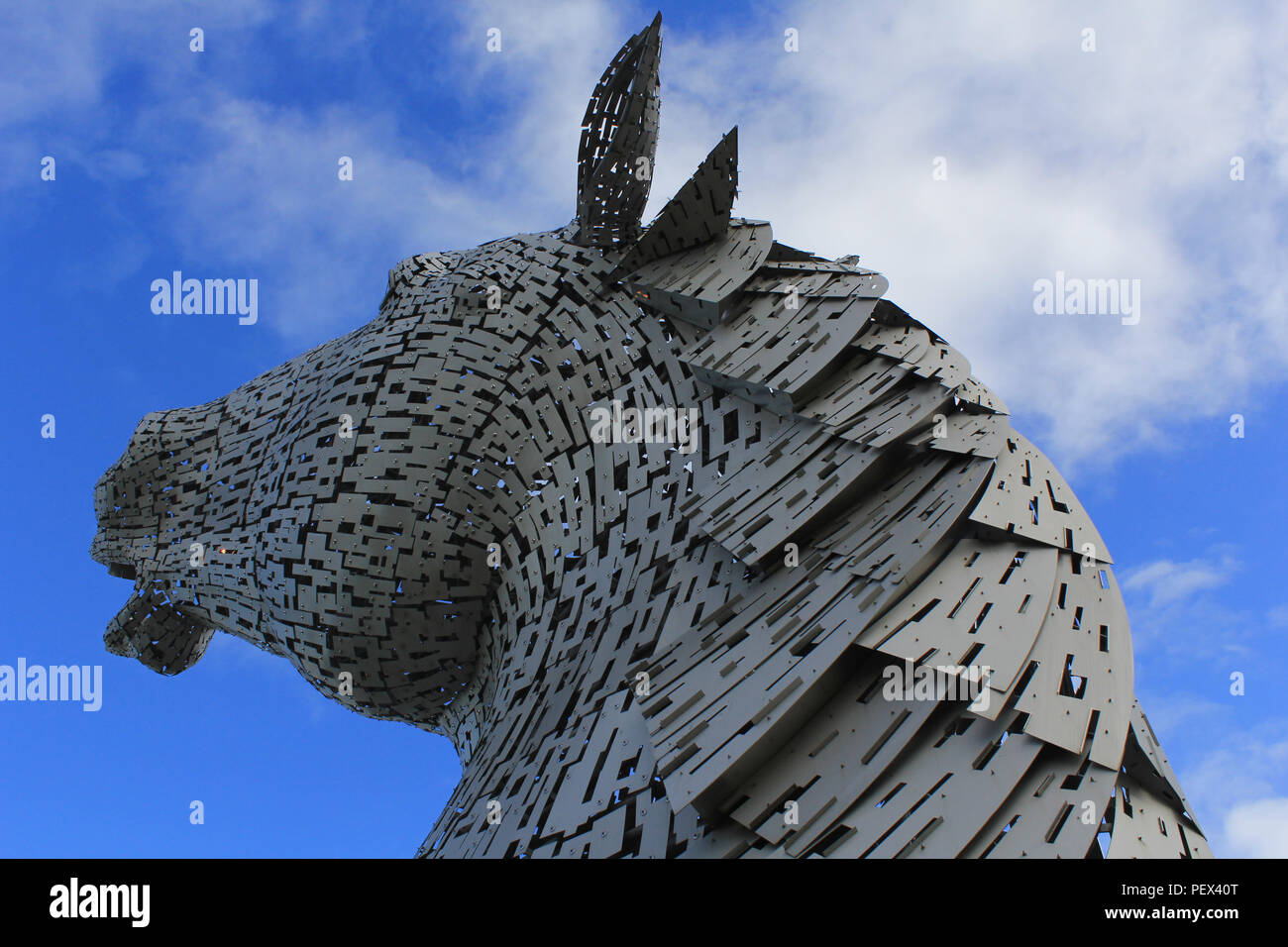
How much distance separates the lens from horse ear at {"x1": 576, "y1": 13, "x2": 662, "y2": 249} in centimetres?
782

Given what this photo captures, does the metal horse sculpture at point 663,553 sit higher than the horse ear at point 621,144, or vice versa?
the horse ear at point 621,144

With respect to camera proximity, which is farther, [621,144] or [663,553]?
[621,144]

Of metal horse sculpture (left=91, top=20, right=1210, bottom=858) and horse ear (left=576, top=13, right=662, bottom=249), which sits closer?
metal horse sculpture (left=91, top=20, right=1210, bottom=858)

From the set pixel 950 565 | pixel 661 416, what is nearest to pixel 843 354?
pixel 661 416

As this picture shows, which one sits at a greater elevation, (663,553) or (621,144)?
(621,144)

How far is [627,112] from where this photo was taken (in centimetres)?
784

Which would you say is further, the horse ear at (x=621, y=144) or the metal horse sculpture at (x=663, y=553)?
the horse ear at (x=621, y=144)

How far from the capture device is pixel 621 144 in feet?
25.9

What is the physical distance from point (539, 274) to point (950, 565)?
4.36 metres

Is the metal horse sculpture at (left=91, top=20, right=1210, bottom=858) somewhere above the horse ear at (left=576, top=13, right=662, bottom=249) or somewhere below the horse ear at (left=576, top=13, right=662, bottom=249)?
below

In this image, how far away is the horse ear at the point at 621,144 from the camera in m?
7.82
